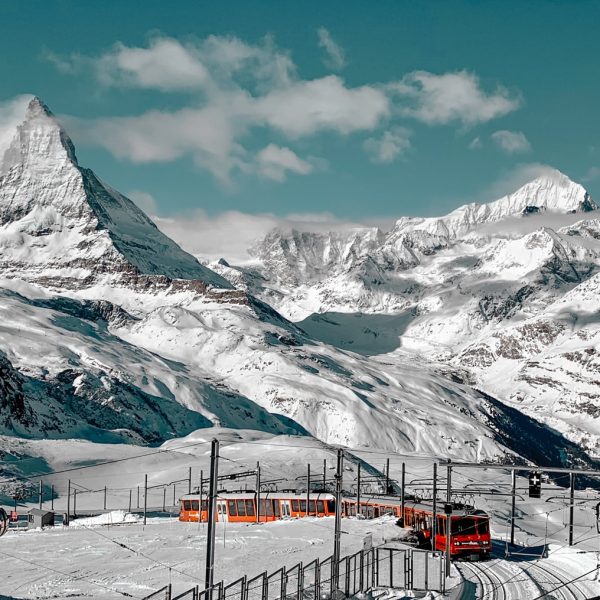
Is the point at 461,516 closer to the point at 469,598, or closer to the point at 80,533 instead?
the point at 469,598

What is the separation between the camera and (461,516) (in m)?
63.1

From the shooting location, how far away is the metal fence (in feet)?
130

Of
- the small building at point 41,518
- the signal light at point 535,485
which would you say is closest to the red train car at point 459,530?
the signal light at point 535,485

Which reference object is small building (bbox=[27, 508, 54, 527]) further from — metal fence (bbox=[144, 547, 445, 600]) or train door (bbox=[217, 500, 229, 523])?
metal fence (bbox=[144, 547, 445, 600])

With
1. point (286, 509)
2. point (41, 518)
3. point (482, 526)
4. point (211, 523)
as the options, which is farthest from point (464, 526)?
point (41, 518)

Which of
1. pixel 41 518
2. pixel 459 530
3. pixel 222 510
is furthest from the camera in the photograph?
pixel 41 518

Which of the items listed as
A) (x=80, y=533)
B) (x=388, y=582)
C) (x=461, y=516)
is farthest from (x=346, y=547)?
(x=80, y=533)

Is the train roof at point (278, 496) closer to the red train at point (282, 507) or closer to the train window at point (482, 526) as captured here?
the red train at point (282, 507)

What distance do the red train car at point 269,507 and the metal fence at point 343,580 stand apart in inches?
972

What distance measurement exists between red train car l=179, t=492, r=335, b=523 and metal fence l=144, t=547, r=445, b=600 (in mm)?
24701

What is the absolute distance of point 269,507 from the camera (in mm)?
89562

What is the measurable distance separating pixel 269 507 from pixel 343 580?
3971 centimetres

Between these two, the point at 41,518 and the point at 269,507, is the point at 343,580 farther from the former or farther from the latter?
the point at 41,518

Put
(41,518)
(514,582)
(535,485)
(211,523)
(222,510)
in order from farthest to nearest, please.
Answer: (41,518) < (222,510) < (514,582) < (535,485) < (211,523)
